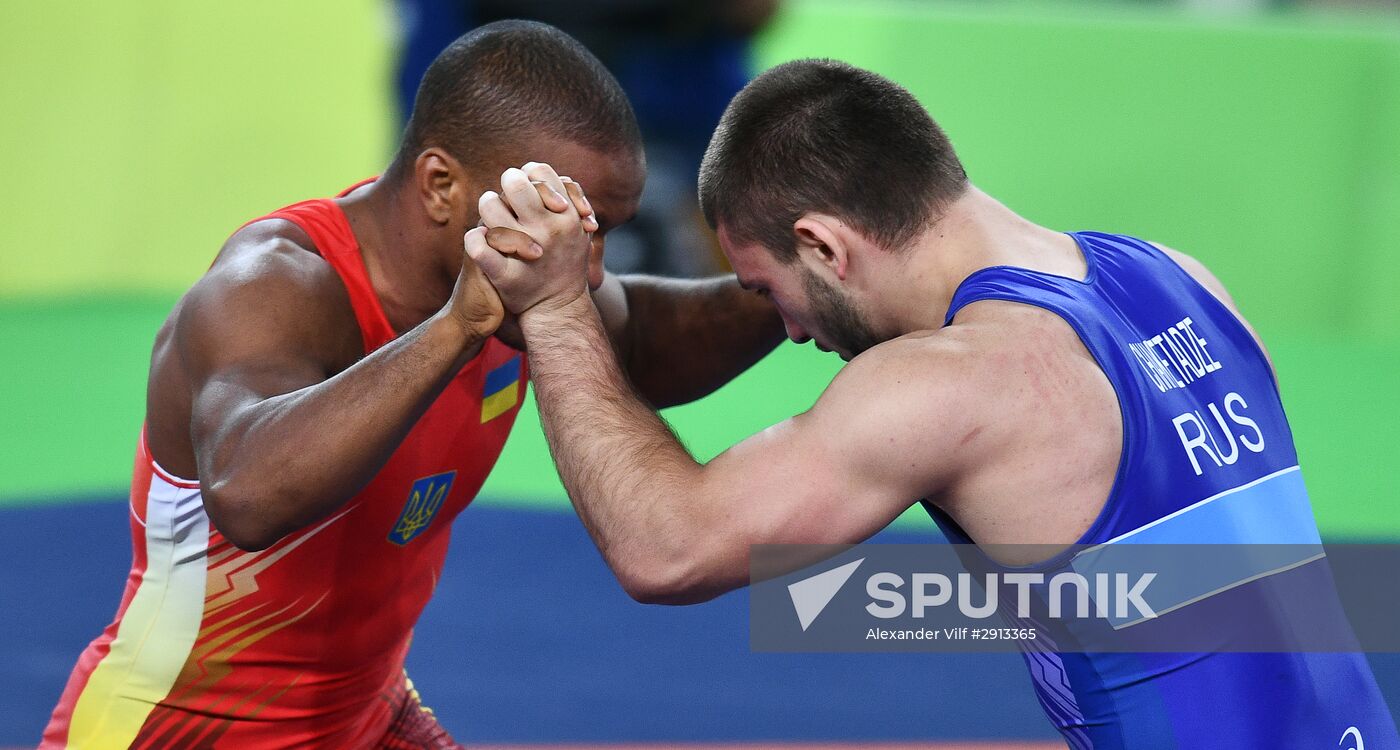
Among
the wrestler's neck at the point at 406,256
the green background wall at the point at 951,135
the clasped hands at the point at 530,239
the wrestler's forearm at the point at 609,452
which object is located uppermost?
the clasped hands at the point at 530,239

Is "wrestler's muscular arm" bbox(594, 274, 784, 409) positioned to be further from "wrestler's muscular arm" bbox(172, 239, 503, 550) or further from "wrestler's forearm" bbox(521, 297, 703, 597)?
"wrestler's muscular arm" bbox(172, 239, 503, 550)

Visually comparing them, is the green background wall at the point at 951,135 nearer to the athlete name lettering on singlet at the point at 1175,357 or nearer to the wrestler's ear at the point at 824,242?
the wrestler's ear at the point at 824,242

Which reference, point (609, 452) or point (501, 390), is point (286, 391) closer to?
point (609, 452)

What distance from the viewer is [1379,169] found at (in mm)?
8734

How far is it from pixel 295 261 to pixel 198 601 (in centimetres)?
65

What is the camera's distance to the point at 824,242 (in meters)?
2.40

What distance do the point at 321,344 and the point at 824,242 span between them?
83 centimetres

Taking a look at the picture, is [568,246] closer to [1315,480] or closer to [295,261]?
[295,261]

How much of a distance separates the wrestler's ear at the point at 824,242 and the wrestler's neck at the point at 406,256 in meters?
0.63

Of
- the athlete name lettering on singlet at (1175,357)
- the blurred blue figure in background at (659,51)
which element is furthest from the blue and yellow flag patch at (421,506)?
the blurred blue figure in background at (659,51)

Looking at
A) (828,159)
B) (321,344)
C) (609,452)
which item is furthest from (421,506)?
(828,159)

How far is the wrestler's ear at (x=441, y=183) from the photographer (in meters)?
2.64

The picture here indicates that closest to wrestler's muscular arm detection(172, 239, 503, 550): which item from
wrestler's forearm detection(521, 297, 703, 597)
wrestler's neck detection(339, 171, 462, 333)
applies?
wrestler's forearm detection(521, 297, 703, 597)

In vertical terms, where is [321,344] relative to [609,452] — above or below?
above
